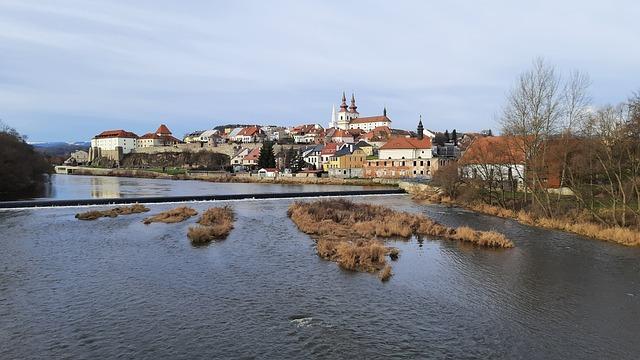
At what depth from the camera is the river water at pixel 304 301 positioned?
416 inches

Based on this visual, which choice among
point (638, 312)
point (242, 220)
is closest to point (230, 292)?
point (638, 312)

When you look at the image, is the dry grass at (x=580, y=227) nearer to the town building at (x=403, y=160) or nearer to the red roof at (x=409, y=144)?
the town building at (x=403, y=160)

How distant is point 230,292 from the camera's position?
1428 cm

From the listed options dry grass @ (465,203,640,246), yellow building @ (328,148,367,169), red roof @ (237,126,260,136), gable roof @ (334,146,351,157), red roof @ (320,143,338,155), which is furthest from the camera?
red roof @ (237,126,260,136)

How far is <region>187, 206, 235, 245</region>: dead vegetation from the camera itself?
22.1 meters

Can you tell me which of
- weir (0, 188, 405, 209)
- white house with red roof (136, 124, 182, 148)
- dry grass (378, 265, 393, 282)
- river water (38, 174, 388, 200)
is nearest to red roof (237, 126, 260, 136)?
white house with red roof (136, 124, 182, 148)

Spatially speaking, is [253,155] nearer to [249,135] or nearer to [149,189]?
[249,135]

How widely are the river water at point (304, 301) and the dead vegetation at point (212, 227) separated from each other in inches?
27.4

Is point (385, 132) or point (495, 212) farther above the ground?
point (385, 132)

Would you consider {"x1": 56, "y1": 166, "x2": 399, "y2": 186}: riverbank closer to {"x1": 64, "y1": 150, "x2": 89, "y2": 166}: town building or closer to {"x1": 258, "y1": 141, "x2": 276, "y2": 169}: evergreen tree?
{"x1": 258, "y1": 141, "x2": 276, "y2": 169}: evergreen tree

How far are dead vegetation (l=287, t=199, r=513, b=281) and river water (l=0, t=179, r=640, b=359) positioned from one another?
685mm

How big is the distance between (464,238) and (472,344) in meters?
12.5

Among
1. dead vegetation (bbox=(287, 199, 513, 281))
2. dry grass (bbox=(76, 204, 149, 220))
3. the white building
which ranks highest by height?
the white building

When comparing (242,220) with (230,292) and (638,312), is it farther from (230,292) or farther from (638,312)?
(638,312)
